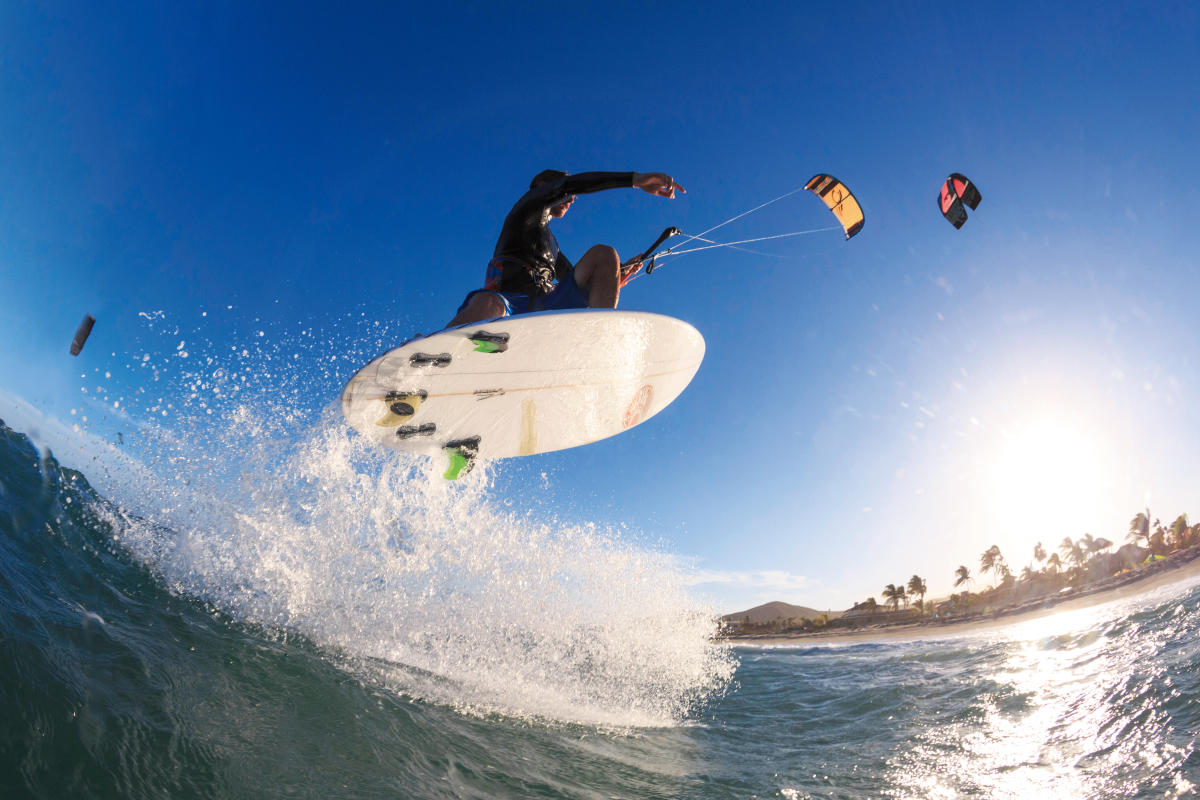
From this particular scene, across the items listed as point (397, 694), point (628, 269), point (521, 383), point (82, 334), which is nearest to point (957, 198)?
point (628, 269)

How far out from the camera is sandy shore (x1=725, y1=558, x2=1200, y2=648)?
33.5 metres

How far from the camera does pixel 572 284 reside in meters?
4.46

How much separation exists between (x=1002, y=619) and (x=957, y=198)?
56350 mm

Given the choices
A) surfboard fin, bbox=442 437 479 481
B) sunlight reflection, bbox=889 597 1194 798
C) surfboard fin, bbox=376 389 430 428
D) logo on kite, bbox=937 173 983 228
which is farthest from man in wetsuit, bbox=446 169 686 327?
logo on kite, bbox=937 173 983 228

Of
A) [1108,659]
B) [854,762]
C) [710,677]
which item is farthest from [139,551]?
[1108,659]

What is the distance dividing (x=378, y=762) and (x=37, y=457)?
7.67m

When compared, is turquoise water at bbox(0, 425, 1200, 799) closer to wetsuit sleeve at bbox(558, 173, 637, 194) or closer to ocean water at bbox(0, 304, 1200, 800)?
ocean water at bbox(0, 304, 1200, 800)

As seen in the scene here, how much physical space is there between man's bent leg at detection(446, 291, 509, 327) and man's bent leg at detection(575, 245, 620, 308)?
0.77 meters

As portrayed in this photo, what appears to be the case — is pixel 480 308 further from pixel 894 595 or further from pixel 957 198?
pixel 894 595

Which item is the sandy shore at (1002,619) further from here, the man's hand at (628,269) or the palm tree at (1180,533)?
the man's hand at (628,269)

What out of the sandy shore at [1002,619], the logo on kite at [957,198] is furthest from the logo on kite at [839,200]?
the sandy shore at [1002,619]

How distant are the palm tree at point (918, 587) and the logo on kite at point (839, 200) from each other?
86.7m

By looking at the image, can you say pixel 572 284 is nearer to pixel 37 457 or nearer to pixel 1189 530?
pixel 37 457

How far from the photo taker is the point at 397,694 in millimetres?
3842
